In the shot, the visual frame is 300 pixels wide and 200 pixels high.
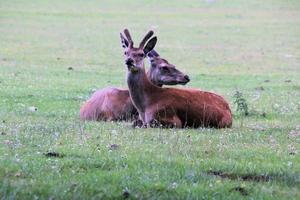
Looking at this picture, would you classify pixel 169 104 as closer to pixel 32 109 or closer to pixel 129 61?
pixel 129 61

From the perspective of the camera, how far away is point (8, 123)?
36.6 feet

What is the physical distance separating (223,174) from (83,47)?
23.0 meters

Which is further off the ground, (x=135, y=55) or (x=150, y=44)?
(x=150, y=44)

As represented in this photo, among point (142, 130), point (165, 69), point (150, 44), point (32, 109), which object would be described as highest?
point (150, 44)

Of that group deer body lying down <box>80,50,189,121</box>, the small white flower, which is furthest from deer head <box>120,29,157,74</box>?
the small white flower

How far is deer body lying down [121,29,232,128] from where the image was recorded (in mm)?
11680

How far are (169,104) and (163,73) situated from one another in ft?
7.51

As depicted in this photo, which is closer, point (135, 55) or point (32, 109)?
point (135, 55)

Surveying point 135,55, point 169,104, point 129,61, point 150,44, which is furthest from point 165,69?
point 169,104

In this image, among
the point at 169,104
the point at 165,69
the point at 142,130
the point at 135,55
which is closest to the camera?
the point at 142,130

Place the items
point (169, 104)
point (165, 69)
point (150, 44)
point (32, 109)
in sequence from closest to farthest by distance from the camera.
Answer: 1. point (169, 104)
2. point (150, 44)
3. point (32, 109)
4. point (165, 69)

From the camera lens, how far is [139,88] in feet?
39.8

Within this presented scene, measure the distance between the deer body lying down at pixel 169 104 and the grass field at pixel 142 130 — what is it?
1.21 feet

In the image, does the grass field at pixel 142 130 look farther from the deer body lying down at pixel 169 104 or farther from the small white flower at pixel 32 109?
the deer body lying down at pixel 169 104
